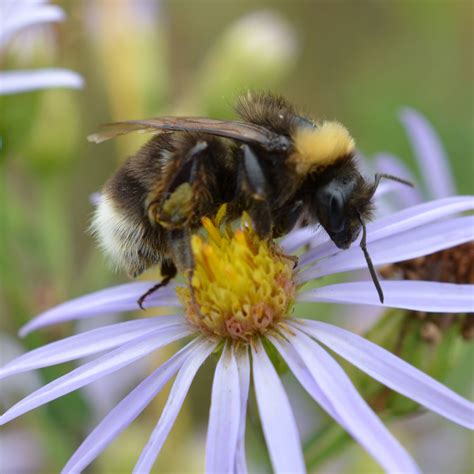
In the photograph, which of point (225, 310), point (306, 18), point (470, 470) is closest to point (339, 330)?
point (225, 310)

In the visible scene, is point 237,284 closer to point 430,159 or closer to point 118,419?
point 118,419

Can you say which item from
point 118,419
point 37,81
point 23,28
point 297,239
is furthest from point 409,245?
point 23,28

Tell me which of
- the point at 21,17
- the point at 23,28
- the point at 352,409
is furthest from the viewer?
the point at 23,28

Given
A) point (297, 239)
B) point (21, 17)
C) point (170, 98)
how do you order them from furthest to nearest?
point (170, 98) → point (21, 17) → point (297, 239)

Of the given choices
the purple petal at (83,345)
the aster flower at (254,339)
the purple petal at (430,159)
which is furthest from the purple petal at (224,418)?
the purple petal at (430,159)

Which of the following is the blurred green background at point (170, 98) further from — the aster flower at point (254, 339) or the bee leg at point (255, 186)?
the bee leg at point (255, 186)

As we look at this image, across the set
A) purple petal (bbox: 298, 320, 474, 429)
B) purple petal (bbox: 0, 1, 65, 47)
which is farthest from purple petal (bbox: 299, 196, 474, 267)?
purple petal (bbox: 0, 1, 65, 47)
